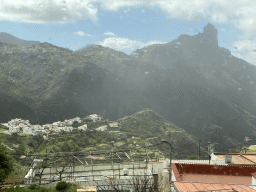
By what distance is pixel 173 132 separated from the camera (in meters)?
107

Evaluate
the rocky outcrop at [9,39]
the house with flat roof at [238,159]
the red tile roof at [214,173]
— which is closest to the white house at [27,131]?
the house with flat roof at [238,159]

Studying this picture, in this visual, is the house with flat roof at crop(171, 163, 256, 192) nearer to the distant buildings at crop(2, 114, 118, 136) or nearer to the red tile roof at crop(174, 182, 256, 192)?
the red tile roof at crop(174, 182, 256, 192)

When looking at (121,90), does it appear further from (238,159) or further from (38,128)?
(238,159)

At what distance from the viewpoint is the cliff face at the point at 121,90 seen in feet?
411

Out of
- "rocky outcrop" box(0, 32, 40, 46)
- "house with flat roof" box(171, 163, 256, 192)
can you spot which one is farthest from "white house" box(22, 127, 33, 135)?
"rocky outcrop" box(0, 32, 40, 46)

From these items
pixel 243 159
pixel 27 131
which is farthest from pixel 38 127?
pixel 243 159

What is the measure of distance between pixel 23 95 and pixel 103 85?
62048 mm

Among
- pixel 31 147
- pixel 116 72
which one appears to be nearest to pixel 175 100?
pixel 116 72

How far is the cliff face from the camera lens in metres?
125

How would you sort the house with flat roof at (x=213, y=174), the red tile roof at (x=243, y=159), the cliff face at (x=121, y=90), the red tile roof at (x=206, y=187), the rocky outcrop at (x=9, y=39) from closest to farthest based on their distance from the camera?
the red tile roof at (x=206, y=187) → the house with flat roof at (x=213, y=174) → the red tile roof at (x=243, y=159) → the cliff face at (x=121, y=90) → the rocky outcrop at (x=9, y=39)

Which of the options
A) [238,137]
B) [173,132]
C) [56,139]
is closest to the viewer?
[56,139]

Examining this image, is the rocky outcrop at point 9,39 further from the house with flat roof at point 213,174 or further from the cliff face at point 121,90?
the house with flat roof at point 213,174

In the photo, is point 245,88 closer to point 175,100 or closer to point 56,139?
point 175,100

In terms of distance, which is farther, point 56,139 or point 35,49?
point 35,49
